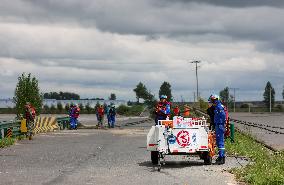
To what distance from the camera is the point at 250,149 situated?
21953 mm

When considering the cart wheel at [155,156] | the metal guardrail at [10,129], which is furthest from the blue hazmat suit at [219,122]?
the metal guardrail at [10,129]

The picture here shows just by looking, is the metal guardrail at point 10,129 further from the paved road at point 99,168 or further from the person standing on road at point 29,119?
the paved road at point 99,168

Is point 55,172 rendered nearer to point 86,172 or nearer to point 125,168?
point 86,172

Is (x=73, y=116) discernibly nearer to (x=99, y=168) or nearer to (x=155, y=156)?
(x=155, y=156)

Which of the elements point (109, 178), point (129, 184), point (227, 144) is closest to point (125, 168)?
point (109, 178)

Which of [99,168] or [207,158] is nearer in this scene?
[99,168]

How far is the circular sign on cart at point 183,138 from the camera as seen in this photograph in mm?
17047

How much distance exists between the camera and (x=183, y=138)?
17078 millimetres

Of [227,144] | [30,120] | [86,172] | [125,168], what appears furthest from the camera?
[30,120]

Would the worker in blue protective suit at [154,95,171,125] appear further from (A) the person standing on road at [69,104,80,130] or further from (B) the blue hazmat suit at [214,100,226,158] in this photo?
(A) the person standing on road at [69,104,80,130]

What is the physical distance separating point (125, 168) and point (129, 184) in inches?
141

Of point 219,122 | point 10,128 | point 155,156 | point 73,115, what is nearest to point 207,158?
point 219,122

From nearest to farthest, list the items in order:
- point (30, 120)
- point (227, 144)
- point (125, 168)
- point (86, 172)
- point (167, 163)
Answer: point (86, 172) < point (125, 168) < point (167, 163) < point (227, 144) < point (30, 120)

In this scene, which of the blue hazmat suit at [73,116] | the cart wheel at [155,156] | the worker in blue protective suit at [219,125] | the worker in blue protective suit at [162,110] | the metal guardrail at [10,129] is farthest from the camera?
the blue hazmat suit at [73,116]
